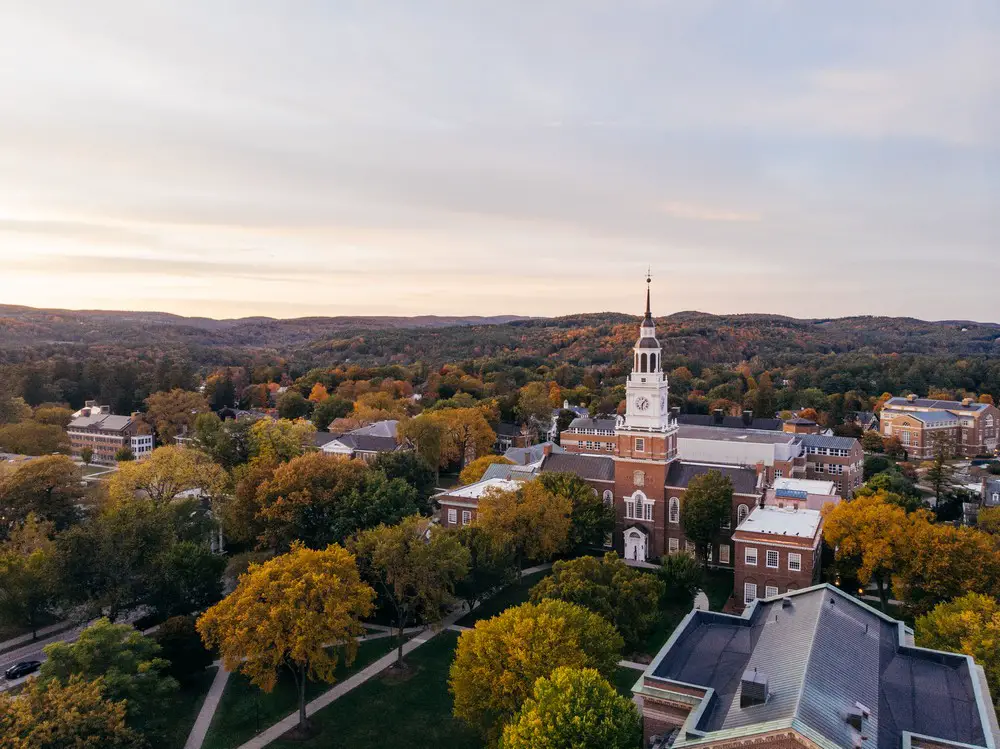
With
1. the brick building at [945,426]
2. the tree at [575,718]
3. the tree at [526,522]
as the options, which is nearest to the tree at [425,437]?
the tree at [526,522]

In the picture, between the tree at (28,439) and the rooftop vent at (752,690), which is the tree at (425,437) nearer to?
the tree at (28,439)

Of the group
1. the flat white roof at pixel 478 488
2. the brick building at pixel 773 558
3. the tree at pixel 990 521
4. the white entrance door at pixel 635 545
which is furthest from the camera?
the flat white roof at pixel 478 488

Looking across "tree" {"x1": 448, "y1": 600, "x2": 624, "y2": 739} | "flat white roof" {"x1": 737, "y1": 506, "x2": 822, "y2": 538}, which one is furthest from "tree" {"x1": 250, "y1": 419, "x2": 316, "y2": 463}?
"tree" {"x1": 448, "y1": 600, "x2": 624, "y2": 739}

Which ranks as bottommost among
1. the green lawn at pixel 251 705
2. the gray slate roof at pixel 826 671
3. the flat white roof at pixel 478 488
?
the green lawn at pixel 251 705

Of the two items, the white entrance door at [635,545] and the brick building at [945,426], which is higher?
the brick building at [945,426]

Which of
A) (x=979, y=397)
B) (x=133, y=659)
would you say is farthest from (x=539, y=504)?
(x=979, y=397)

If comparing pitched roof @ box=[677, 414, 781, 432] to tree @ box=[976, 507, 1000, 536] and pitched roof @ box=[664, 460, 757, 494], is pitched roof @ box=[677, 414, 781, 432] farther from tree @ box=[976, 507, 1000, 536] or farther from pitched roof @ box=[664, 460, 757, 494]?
tree @ box=[976, 507, 1000, 536]

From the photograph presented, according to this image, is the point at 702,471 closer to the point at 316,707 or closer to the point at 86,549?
the point at 316,707
